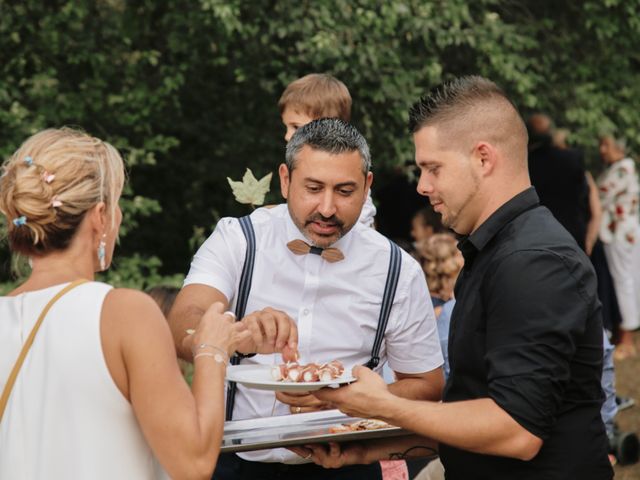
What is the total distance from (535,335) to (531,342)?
20 mm

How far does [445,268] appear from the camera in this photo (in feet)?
18.5

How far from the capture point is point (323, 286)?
3404 millimetres

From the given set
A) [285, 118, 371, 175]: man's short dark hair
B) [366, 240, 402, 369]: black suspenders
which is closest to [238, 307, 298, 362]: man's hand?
[366, 240, 402, 369]: black suspenders

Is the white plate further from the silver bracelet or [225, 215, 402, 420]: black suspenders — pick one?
[225, 215, 402, 420]: black suspenders

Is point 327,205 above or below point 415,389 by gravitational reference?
above

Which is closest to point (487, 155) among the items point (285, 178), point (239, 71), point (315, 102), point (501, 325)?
point (501, 325)

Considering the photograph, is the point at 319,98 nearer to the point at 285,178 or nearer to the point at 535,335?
the point at 285,178

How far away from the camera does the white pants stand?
1033cm

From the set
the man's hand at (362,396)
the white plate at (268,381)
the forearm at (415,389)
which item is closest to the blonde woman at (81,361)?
the white plate at (268,381)

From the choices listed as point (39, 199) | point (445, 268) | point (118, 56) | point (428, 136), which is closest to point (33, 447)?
point (39, 199)

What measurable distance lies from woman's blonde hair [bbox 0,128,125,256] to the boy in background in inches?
75.9

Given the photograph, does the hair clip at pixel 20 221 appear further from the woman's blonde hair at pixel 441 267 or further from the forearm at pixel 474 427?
the woman's blonde hair at pixel 441 267

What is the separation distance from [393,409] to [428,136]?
0.78 meters

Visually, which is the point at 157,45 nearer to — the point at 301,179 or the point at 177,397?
the point at 301,179
